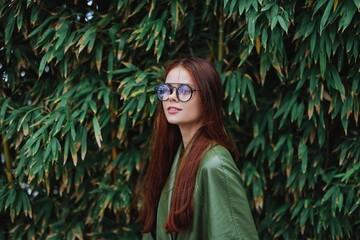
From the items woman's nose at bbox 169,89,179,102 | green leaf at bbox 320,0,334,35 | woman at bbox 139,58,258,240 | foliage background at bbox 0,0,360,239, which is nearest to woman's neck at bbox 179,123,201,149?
woman at bbox 139,58,258,240

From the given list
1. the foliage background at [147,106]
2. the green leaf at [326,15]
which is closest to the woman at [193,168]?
the foliage background at [147,106]

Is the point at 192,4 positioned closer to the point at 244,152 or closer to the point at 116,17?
the point at 116,17

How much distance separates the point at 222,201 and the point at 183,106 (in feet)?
1.42

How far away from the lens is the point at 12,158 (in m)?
3.35

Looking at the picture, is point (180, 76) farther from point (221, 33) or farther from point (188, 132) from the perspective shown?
point (221, 33)

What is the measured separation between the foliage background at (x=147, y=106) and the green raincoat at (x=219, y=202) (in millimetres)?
886

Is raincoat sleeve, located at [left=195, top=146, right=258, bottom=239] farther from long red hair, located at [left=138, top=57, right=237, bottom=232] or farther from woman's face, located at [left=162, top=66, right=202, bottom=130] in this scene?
woman's face, located at [left=162, top=66, right=202, bottom=130]

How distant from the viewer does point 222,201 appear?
2053 millimetres

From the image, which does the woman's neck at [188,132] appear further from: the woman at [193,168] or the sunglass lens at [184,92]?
the sunglass lens at [184,92]

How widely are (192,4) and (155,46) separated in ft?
1.20

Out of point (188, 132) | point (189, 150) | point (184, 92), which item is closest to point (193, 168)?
point (189, 150)

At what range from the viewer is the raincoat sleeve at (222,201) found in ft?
6.71

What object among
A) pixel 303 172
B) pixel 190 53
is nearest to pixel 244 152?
pixel 303 172

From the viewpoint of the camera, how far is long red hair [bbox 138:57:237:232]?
2.14 m
